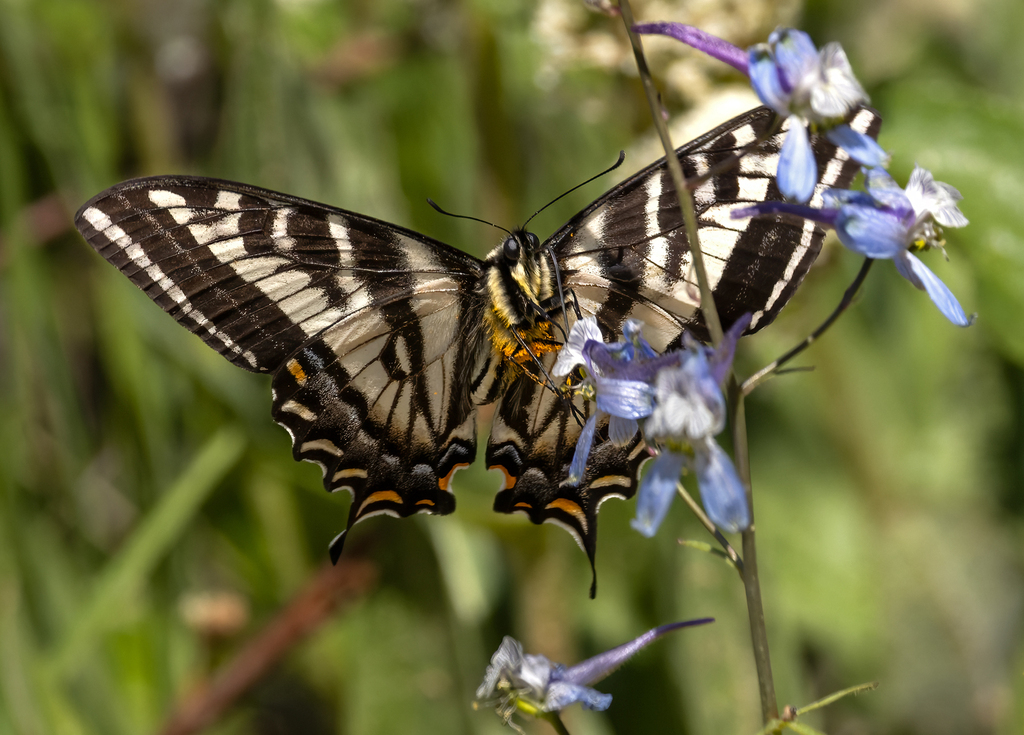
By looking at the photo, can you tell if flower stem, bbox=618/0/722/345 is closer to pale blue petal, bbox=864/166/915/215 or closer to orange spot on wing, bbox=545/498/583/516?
pale blue petal, bbox=864/166/915/215

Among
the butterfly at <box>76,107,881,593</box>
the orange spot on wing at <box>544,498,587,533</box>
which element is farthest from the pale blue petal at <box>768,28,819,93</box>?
the orange spot on wing at <box>544,498,587,533</box>

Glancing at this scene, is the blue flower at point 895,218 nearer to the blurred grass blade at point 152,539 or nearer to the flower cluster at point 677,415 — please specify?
the flower cluster at point 677,415

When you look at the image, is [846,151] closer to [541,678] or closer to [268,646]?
[541,678]

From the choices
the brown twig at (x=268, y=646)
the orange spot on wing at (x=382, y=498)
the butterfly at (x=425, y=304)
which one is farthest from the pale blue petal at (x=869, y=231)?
the brown twig at (x=268, y=646)

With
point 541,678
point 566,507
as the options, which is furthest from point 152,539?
point 541,678

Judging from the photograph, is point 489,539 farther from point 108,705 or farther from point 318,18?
point 318,18
